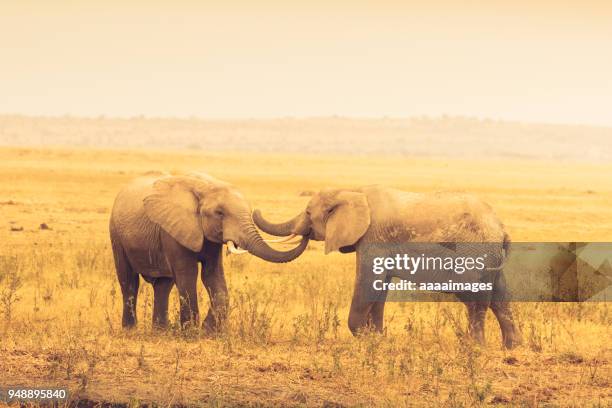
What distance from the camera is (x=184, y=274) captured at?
1388 centimetres

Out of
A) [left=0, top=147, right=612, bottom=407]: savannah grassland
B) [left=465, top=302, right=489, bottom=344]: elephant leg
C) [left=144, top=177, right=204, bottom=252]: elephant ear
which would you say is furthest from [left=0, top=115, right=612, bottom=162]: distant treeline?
[left=465, top=302, right=489, bottom=344]: elephant leg

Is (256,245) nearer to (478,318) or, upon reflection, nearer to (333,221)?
(333,221)

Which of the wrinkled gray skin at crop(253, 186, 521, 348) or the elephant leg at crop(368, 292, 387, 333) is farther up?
the wrinkled gray skin at crop(253, 186, 521, 348)

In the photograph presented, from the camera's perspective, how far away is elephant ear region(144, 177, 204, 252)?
13.8 m

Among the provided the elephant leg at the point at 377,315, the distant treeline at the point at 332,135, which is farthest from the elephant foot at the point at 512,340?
the distant treeline at the point at 332,135

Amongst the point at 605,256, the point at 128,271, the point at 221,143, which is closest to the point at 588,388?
the point at 128,271

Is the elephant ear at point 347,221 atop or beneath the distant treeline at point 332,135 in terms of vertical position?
beneath

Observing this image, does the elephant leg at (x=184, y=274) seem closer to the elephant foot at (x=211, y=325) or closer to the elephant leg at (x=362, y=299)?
the elephant foot at (x=211, y=325)

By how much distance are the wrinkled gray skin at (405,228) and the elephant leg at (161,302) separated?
7.57 ft

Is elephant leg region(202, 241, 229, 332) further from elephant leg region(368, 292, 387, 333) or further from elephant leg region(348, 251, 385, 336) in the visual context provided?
elephant leg region(368, 292, 387, 333)

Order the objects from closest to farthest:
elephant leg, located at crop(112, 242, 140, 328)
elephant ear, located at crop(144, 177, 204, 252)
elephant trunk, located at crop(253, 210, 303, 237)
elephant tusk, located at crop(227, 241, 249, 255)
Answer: elephant tusk, located at crop(227, 241, 249, 255) < elephant ear, located at crop(144, 177, 204, 252) < elephant trunk, located at crop(253, 210, 303, 237) < elephant leg, located at crop(112, 242, 140, 328)

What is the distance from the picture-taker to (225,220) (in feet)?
44.9

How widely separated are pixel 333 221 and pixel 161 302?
2.48 meters

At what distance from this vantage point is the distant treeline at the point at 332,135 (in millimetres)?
161625
